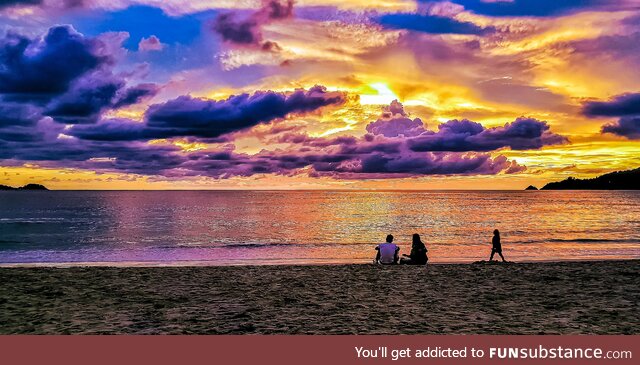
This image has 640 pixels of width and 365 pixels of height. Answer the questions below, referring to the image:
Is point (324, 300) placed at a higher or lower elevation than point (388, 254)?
lower

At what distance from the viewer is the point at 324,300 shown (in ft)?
50.9

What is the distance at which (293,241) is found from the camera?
52.2 m

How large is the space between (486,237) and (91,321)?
Answer: 49906 mm

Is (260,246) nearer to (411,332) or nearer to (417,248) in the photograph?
(417,248)

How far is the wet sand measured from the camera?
12.1 m

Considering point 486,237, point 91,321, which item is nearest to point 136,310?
point 91,321

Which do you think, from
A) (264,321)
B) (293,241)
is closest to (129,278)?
(264,321)

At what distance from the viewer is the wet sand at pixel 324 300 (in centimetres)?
1209

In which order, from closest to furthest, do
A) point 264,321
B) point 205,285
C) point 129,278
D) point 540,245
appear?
point 264,321 → point 205,285 → point 129,278 → point 540,245

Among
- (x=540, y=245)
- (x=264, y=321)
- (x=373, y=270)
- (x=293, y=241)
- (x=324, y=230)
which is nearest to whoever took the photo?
(x=264, y=321)

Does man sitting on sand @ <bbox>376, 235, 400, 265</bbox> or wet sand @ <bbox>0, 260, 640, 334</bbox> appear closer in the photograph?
wet sand @ <bbox>0, 260, 640, 334</bbox>

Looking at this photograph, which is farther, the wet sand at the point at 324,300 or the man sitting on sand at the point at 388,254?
the man sitting on sand at the point at 388,254

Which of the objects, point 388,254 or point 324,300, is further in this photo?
point 388,254

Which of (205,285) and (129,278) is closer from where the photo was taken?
(205,285)
